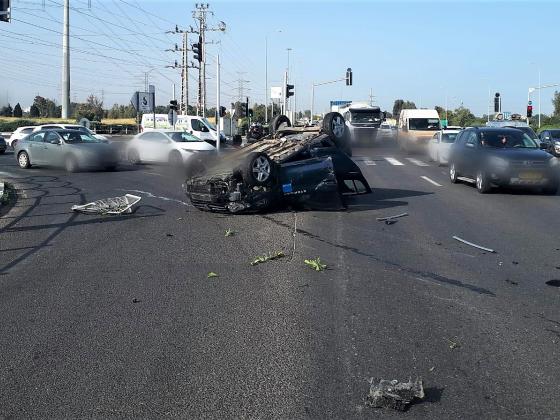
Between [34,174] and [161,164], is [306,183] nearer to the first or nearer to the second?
[34,174]

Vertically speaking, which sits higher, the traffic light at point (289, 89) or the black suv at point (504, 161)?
the traffic light at point (289, 89)

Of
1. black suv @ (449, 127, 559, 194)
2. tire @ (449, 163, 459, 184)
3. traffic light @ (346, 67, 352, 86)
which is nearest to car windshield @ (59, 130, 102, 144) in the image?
tire @ (449, 163, 459, 184)

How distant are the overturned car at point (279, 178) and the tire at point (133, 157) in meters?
12.8

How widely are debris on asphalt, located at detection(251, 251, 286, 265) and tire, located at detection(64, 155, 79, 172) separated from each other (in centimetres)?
1410

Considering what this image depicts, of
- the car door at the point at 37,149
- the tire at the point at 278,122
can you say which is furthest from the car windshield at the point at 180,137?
the tire at the point at 278,122

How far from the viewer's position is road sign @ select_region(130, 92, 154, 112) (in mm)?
35812

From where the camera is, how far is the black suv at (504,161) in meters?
14.2

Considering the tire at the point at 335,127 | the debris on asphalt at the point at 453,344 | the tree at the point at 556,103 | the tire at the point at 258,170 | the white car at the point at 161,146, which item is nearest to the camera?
the debris on asphalt at the point at 453,344

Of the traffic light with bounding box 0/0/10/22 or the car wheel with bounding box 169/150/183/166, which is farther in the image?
the car wheel with bounding box 169/150/183/166

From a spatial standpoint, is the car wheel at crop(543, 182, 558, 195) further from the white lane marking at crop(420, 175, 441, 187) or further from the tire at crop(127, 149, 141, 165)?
the tire at crop(127, 149, 141, 165)

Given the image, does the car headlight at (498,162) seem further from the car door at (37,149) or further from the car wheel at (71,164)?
the car door at (37,149)

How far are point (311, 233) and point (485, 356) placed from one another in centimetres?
506

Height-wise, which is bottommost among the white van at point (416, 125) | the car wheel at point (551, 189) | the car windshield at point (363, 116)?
the car wheel at point (551, 189)

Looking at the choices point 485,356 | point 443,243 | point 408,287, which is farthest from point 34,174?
point 485,356
